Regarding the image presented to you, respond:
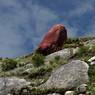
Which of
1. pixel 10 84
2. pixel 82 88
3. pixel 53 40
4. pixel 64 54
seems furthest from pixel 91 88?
pixel 53 40

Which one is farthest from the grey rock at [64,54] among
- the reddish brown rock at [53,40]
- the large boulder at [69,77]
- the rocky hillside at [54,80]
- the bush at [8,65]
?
the large boulder at [69,77]

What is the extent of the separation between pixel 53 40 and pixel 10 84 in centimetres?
1225

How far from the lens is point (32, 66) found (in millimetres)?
26516

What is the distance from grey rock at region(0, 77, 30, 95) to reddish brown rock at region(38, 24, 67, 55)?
10.5 metres

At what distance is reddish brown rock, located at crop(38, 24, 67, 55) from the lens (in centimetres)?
3266

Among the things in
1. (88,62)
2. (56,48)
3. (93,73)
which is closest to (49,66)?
(88,62)

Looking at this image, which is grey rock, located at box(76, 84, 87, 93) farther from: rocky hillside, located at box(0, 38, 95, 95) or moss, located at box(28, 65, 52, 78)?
moss, located at box(28, 65, 52, 78)

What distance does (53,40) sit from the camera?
33219mm

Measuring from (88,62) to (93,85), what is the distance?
333 centimetres

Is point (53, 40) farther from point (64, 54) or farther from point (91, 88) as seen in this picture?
point (91, 88)

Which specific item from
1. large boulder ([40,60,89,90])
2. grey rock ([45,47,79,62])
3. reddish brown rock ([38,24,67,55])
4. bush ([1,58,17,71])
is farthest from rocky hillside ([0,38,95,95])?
reddish brown rock ([38,24,67,55])

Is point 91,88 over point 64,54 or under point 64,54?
under

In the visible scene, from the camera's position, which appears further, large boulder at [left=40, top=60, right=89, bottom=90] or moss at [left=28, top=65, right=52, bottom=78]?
moss at [left=28, top=65, right=52, bottom=78]

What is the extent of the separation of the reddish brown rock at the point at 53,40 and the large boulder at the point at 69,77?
10924 mm
